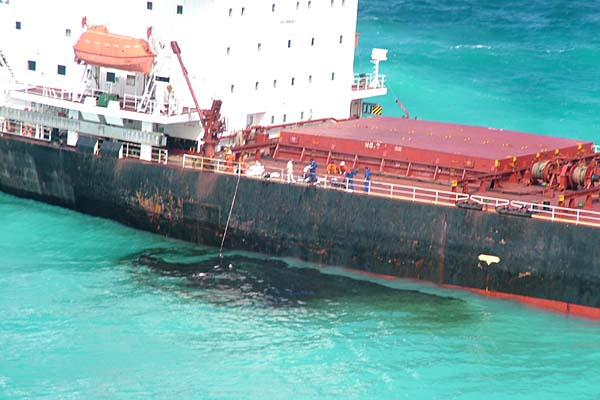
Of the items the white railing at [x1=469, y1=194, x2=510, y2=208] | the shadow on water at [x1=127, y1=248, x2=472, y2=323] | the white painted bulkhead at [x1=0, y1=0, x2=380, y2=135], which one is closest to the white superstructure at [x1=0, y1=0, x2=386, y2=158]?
the white painted bulkhead at [x1=0, y1=0, x2=380, y2=135]

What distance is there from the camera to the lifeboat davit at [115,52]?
1548 inches

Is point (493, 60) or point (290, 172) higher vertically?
point (493, 60)

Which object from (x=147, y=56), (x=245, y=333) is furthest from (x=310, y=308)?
(x=147, y=56)

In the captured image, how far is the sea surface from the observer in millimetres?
28875

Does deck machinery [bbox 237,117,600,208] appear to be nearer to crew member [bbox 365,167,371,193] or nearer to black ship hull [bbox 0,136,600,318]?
black ship hull [bbox 0,136,600,318]

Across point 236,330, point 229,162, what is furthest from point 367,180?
point 236,330

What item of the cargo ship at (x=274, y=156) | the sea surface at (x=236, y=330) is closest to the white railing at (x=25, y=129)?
the cargo ship at (x=274, y=156)

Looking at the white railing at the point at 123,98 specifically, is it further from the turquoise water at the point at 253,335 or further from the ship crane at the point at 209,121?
the turquoise water at the point at 253,335

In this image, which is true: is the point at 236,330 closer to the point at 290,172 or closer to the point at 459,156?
the point at 290,172

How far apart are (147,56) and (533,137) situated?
13.6 metres

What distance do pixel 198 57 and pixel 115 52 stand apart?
264 cm

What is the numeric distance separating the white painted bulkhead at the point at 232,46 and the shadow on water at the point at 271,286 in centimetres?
587

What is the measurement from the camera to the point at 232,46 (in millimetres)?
40500

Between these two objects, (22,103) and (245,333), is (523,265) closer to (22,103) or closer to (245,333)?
(245,333)
